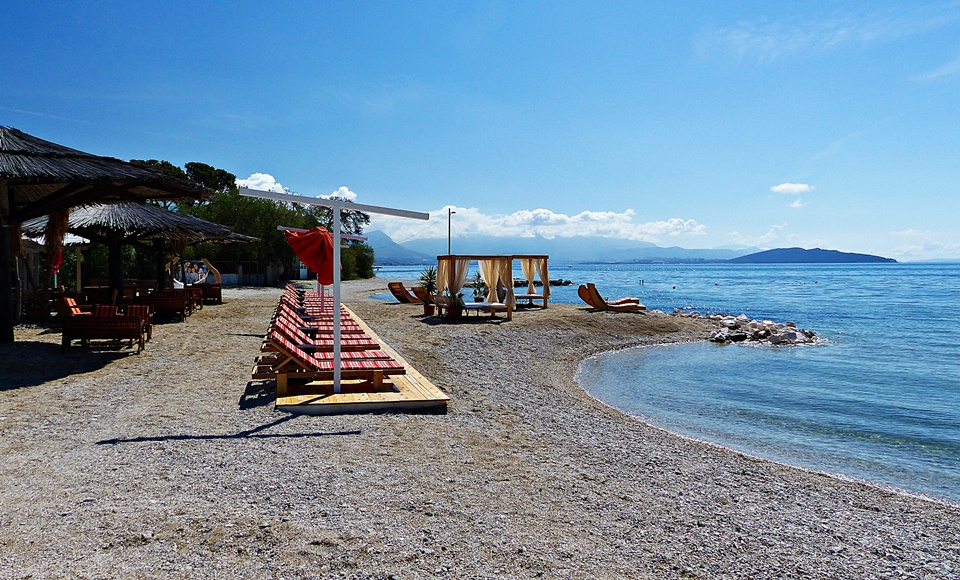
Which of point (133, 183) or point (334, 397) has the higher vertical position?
point (133, 183)

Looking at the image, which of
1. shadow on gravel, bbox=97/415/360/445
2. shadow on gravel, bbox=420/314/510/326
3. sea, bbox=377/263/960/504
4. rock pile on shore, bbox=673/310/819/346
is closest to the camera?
shadow on gravel, bbox=97/415/360/445

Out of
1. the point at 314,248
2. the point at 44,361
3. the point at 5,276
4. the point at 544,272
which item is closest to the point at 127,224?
the point at 5,276

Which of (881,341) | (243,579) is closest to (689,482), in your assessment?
(243,579)

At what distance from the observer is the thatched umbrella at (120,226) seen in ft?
43.5

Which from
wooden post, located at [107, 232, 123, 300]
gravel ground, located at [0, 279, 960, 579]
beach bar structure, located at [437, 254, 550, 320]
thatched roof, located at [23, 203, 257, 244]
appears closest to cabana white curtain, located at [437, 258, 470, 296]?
beach bar structure, located at [437, 254, 550, 320]

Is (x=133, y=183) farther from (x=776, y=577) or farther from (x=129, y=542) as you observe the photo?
(x=776, y=577)

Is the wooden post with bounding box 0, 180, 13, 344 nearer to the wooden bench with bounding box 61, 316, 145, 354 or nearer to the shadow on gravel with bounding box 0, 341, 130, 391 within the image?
the shadow on gravel with bounding box 0, 341, 130, 391

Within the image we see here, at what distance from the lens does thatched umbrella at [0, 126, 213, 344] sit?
8.60 metres

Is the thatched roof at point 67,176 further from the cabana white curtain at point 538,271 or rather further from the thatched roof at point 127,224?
the cabana white curtain at point 538,271

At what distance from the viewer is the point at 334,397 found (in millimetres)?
6188

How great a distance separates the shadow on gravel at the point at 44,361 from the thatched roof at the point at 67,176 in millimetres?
2055

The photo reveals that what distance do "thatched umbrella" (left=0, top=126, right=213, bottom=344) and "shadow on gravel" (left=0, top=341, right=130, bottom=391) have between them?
26.2 inches

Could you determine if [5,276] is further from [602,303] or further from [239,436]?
[602,303]

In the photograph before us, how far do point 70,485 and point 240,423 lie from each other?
1.65m
